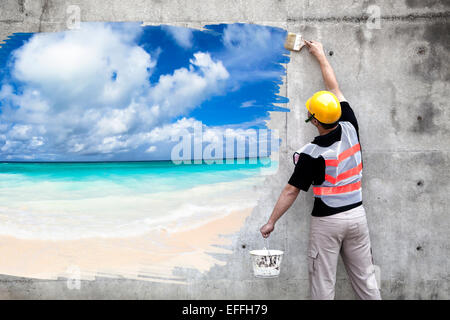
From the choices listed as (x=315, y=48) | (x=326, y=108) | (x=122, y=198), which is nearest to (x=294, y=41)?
(x=315, y=48)

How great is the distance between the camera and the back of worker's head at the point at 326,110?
2.50 m

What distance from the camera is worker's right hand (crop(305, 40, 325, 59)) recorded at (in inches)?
121

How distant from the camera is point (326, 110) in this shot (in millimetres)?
2504

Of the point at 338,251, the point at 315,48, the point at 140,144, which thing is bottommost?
the point at 338,251

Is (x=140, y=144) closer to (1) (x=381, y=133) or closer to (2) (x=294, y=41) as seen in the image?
(2) (x=294, y=41)

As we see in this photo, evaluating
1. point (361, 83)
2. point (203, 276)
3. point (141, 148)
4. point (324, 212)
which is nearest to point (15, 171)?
point (141, 148)

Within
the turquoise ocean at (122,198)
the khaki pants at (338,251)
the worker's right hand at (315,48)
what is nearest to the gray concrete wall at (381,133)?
the worker's right hand at (315,48)

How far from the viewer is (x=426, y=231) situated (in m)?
3.16

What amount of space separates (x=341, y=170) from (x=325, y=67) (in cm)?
99

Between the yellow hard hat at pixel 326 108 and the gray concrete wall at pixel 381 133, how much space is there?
2.02ft

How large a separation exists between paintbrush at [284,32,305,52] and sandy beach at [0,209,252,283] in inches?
55.9

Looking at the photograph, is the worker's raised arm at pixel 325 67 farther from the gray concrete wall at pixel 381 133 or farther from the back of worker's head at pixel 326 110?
the back of worker's head at pixel 326 110

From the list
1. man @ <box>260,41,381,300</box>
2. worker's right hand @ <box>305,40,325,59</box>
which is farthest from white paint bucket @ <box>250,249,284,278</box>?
worker's right hand @ <box>305,40,325,59</box>

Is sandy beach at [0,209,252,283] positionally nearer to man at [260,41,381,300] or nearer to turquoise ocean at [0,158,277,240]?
turquoise ocean at [0,158,277,240]
